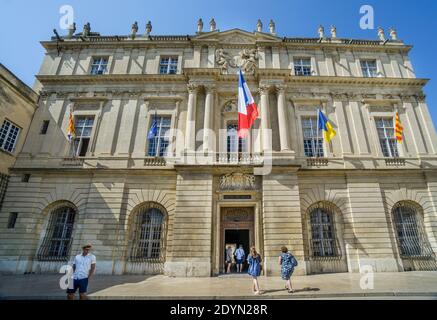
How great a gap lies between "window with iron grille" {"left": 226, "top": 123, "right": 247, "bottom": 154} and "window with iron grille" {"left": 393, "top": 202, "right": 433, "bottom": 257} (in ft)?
34.6

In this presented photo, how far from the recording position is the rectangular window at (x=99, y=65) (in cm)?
1808

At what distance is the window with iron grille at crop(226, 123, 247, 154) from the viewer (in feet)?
51.4

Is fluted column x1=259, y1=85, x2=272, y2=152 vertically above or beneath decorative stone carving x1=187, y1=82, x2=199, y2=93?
beneath

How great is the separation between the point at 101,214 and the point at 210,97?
34.2 ft

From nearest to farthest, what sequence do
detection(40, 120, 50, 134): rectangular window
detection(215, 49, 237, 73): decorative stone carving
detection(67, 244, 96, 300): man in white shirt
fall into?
detection(67, 244, 96, 300): man in white shirt
detection(40, 120, 50, 134): rectangular window
detection(215, 49, 237, 73): decorative stone carving

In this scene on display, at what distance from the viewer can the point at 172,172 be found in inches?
571

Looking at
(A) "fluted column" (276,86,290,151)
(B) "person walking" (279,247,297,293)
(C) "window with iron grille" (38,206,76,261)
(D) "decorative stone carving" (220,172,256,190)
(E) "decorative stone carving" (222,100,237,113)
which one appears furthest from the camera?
(E) "decorative stone carving" (222,100,237,113)

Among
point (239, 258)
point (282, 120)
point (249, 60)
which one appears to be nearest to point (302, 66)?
point (249, 60)

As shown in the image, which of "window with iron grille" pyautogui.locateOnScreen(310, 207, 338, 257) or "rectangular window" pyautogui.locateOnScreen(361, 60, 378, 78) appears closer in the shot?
"window with iron grille" pyautogui.locateOnScreen(310, 207, 338, 257)

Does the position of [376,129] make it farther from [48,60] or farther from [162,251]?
[48,60]

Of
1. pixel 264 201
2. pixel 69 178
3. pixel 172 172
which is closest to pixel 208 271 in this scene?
pixel 264 201

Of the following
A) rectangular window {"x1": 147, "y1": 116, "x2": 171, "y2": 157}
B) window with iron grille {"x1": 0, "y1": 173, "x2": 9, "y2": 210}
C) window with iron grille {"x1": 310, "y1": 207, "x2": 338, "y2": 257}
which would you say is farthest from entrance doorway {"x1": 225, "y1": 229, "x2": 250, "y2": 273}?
window with iron grille {"x1": 0, "y1": 173, "x2": 9, "y2": 210}

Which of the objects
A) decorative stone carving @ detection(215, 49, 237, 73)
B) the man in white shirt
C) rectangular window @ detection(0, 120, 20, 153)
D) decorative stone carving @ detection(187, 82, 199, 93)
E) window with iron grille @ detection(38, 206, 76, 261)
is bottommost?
the man in white shirt

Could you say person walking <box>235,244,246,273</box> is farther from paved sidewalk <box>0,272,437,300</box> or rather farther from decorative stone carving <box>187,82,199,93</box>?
decorative stone carving <box>187,82,199,93</box>
